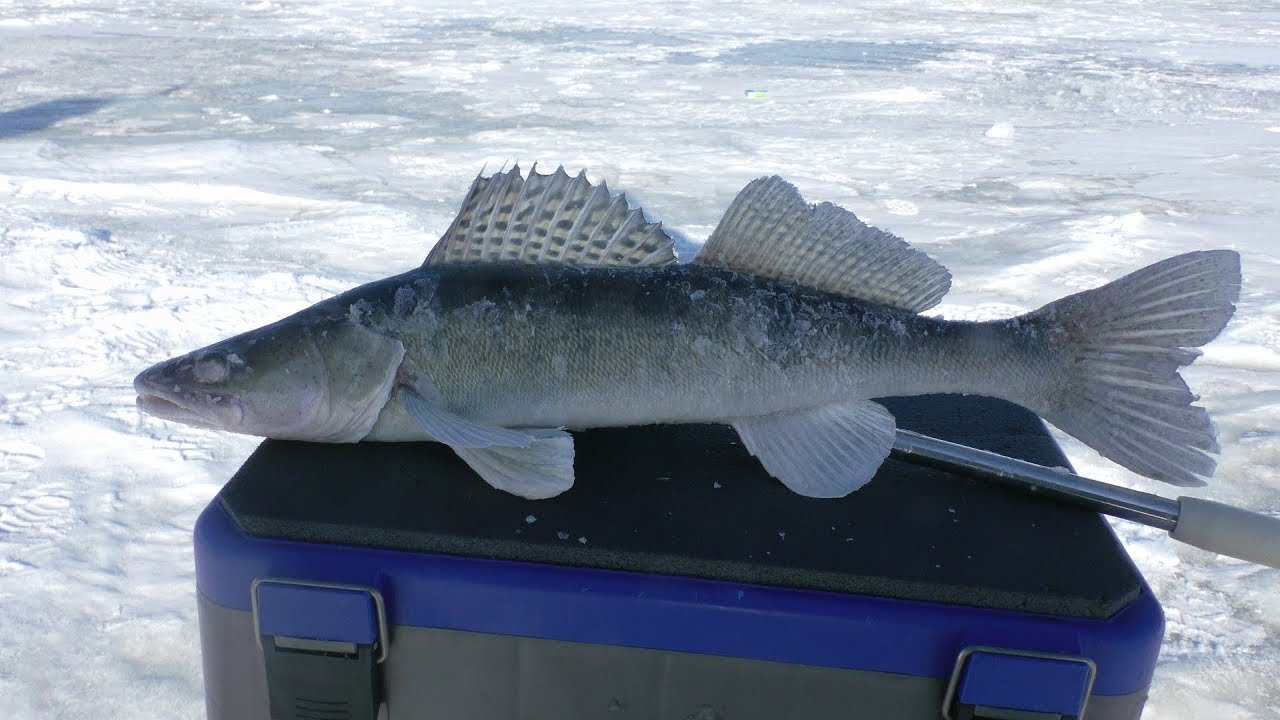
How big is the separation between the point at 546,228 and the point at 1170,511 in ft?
3.64

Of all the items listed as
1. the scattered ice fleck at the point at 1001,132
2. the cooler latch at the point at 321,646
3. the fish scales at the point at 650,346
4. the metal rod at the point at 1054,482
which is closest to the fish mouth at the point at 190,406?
the fish scales at the point at 650,346

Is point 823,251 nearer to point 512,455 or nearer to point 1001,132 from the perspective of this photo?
point 512,455

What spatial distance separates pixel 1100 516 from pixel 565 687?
2.92 ft

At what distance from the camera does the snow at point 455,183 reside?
2219 millimetres

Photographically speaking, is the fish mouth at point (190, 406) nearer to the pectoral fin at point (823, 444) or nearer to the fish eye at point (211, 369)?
the fish eye at point (211, 369)

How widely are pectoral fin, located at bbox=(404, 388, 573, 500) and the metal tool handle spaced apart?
26.8 inches

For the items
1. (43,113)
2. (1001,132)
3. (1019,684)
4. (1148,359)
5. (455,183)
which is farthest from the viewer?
(1001,132)

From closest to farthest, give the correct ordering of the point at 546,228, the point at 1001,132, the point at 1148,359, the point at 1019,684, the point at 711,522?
the point at 1019,684 < the point at 711,522 < the point at 1148,359 < the point at 546,228 < the point at 1001,132

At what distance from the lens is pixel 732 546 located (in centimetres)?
135

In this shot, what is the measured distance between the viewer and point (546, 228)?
5.43 ft

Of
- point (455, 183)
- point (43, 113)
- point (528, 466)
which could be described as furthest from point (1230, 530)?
point (43, 113)

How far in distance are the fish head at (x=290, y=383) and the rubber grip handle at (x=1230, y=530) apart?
1267 mm

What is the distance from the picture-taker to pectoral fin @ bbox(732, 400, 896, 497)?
1514mm

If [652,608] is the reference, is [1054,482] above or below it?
above
